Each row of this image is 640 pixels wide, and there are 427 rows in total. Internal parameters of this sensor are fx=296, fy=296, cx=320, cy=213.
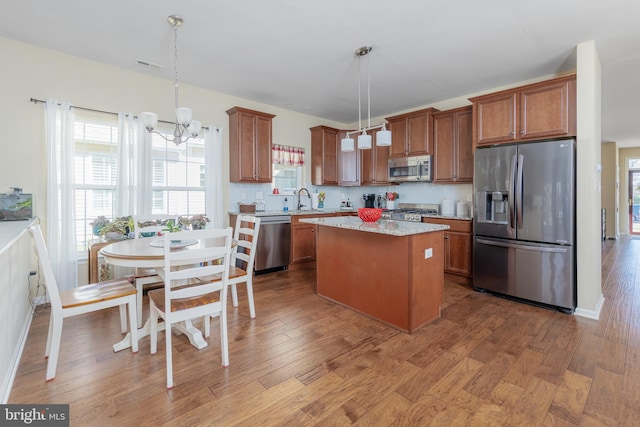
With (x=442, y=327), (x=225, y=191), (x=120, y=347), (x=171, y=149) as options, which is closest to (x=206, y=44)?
(x=171, y=149)

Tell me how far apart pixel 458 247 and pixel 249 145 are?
335 centimetres

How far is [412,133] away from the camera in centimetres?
471

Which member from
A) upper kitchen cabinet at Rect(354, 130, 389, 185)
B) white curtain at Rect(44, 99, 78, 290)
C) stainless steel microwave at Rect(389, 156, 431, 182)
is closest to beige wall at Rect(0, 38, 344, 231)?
white curtain at Rect(44, 99, 78, 290)

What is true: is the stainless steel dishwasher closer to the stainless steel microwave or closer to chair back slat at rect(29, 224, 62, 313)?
the stainless steel microwave

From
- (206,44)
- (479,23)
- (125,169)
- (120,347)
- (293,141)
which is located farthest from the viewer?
(293,141)

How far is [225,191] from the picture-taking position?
454 cm

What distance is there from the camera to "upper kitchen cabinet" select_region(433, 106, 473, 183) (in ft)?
13.6

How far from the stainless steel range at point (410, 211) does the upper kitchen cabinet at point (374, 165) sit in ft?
1.80

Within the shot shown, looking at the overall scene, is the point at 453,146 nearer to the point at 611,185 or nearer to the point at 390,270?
the point at 390,270

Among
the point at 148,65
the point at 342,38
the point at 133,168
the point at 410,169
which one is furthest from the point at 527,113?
the point at 133,168

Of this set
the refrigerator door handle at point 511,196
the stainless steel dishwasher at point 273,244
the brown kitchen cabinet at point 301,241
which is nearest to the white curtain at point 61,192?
the stainless steel dishwasher at point 273,244

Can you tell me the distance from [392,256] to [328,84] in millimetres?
2610

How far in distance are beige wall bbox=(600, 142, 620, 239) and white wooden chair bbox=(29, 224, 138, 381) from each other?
1117 centimetres

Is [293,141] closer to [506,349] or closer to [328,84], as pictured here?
[328,84]
